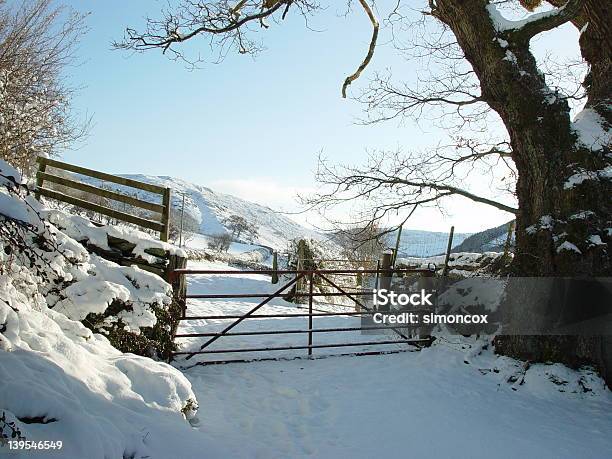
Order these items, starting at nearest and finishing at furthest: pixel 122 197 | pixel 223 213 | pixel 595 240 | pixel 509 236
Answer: pixel 595 240
pixel 122 197
pixel 509 236
pixel 223 213

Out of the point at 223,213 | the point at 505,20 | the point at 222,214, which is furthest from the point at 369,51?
the point at 223,213

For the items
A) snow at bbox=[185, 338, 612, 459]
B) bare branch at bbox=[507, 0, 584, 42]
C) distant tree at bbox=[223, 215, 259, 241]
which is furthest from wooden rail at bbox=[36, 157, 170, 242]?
distant tree at bbox=[223, 215, 259, 241]

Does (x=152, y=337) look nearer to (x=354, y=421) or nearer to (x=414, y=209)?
(x=354, y=421)

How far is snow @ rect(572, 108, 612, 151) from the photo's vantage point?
4.86 meters

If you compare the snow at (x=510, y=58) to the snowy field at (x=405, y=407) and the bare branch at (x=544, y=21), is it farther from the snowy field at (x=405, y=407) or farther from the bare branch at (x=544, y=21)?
the snowy field at (x=405, y=407)

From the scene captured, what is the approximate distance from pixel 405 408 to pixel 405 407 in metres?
0.03

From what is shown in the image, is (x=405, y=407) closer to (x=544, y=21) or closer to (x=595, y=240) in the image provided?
(x=595, y=240)

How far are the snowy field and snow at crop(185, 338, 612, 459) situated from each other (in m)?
0.01

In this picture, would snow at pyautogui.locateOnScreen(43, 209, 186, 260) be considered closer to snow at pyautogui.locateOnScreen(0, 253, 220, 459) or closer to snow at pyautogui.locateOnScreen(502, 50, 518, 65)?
snow at pyautogui.locateOnScreen(0, 253, 220, 459)

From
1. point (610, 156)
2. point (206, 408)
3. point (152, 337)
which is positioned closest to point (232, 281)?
point (152, 337)

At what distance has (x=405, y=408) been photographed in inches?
159

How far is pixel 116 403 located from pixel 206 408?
4.43 feet

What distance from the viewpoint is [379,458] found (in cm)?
309

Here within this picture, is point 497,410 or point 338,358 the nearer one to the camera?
point 497,410
